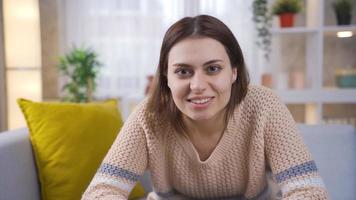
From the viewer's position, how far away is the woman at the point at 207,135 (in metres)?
0.89

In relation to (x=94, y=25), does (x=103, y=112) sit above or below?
below

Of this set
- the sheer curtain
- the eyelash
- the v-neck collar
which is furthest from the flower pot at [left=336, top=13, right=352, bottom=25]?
the eyelash

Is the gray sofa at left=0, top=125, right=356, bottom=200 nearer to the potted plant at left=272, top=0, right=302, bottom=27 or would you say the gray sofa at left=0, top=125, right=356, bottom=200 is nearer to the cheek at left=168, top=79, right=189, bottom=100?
the cheek at left=168, top=79, right=189, bottom=100

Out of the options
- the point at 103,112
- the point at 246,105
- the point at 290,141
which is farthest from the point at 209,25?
the point at 103,112

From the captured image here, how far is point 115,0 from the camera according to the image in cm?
287

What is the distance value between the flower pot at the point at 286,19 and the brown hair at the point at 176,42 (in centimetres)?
164

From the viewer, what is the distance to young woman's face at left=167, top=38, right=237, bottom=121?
2.85 feet

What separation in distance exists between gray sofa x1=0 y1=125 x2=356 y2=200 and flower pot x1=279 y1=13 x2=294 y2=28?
4.10 feet

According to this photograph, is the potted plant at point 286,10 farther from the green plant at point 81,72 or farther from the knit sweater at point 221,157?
the knit sweater at point 221,157

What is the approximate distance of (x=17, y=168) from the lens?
1148 mm

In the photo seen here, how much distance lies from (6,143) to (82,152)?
280mm

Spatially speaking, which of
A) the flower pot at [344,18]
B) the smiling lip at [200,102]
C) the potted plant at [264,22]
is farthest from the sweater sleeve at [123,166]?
the flower pot at [344,18]

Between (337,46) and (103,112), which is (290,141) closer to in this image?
(103,112)

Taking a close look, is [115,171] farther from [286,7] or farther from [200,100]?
[286,7]
